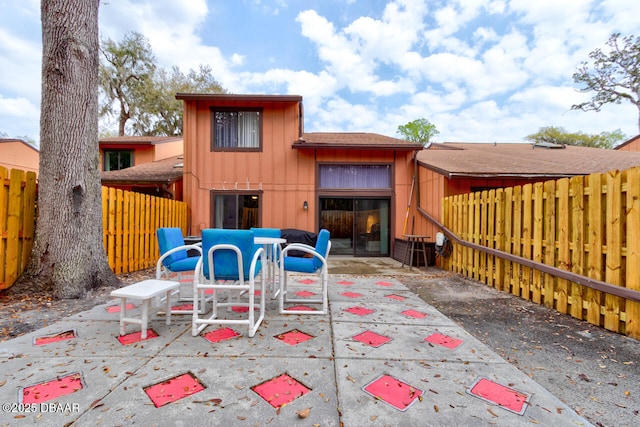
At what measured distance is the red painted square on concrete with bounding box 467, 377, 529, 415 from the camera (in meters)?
1.61

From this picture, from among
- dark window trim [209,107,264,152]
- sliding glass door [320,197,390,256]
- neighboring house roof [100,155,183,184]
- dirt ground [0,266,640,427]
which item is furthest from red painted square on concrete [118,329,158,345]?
neighboring house roof [100,155,183,184]

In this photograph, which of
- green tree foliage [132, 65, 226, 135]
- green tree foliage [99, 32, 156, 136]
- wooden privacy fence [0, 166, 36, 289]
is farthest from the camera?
green tree foliage [132, 65, 226, 135]

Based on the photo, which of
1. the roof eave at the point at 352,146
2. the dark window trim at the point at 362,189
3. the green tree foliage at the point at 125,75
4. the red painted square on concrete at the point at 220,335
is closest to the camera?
the red painted square on concrete at the point at 220,335

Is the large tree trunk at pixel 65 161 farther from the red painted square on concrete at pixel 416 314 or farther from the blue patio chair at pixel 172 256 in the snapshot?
the red painted square on concrete at pixel 416 314

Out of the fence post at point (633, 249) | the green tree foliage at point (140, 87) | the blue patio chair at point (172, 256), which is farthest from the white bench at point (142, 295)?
the green tree foliage at point (140, 87)

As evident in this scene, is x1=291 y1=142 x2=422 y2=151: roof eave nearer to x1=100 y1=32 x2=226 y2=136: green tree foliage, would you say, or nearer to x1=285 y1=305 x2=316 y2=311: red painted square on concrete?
x1=285 y1=305 x2=316 y2=311: red painted square on concrete

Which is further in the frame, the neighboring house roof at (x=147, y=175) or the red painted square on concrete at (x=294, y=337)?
the neighboring house roof at (x=147, y=175)

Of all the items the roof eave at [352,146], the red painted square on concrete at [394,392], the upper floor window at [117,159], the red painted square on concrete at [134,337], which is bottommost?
the red painted square on concrete at [134,337]

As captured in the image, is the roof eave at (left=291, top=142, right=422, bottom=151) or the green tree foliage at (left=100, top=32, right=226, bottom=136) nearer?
the roof eave at (left=291, top=142, right=422, bottom=151)

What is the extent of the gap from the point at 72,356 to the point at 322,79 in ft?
58.0

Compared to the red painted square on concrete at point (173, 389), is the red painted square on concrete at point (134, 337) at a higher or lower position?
lower

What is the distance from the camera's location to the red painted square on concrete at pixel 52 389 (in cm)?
162

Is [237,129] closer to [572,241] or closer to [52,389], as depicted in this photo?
[52,389]

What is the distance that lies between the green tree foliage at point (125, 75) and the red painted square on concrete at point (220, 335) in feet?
67.9
